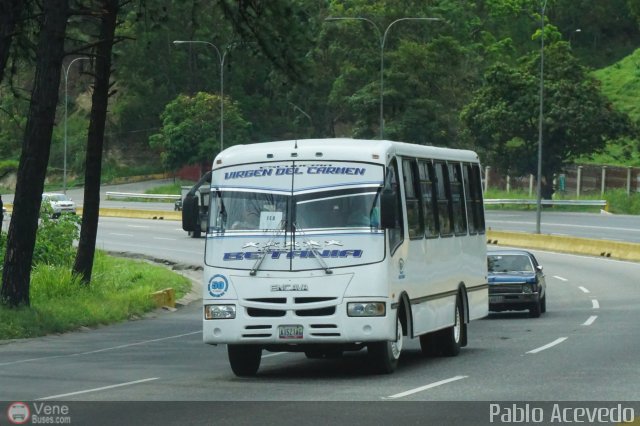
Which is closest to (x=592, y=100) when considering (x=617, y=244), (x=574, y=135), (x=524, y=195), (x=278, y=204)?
(x=574, y=135)

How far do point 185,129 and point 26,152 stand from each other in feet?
229

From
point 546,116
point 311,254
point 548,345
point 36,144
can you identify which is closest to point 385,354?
point 311,254

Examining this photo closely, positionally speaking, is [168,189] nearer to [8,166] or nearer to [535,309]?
[8,166]

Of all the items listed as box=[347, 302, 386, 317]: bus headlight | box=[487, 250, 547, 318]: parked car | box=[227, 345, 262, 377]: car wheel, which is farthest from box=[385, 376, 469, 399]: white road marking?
box=[487, 250, 547, 318]: parked car

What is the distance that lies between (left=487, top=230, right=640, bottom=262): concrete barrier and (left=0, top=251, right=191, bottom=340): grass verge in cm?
1946

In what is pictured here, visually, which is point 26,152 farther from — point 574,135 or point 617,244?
point 574,135

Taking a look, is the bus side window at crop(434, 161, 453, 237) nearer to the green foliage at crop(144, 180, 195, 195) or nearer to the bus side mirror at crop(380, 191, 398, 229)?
the bus side mirror at crop(380, 191, 398, 229)

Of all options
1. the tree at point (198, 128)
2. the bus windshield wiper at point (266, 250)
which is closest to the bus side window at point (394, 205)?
the bus windshield wiper at point (266, 250)

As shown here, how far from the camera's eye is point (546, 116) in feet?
253

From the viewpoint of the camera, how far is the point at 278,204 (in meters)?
17.5

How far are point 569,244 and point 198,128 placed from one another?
45710 mm

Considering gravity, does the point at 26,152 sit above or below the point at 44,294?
above

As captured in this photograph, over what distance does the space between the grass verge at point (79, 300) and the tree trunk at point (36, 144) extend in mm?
619

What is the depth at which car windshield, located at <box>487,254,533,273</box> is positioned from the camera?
3325cm
